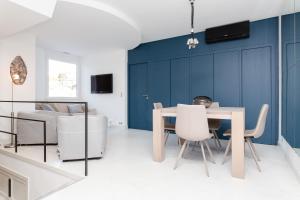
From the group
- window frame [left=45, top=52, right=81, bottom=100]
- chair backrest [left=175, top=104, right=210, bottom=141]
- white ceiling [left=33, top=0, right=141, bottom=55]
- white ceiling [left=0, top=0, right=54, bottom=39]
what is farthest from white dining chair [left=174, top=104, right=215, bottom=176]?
window frame [left=45, top=52, right=81, bottom=100]

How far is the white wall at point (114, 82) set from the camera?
17.6 feet

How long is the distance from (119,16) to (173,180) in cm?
286

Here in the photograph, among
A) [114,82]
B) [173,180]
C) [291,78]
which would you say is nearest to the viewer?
[173,180]

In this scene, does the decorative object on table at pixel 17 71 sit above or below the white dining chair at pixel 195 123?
above

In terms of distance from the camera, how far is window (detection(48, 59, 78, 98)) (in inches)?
215

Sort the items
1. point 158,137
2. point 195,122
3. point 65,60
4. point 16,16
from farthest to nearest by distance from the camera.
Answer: point 65,60 → point 158,137 → point 16,16 → point 195,122

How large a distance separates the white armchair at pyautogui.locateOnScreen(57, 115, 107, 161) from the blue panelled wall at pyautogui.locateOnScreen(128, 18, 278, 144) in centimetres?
253

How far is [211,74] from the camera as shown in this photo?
413 centimetres

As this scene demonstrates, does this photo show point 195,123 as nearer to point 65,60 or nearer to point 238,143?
point 238,143

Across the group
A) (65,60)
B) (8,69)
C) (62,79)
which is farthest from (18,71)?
(65,60)

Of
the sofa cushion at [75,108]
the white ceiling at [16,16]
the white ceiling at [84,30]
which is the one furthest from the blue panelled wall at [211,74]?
the white ceiling at [16,16]

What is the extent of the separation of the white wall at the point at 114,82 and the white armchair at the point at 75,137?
2763mm

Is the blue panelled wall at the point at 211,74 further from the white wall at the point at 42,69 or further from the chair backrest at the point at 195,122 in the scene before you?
the white wall at the point at 42,69

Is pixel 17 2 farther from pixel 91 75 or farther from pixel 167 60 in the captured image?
pixel 91 75
